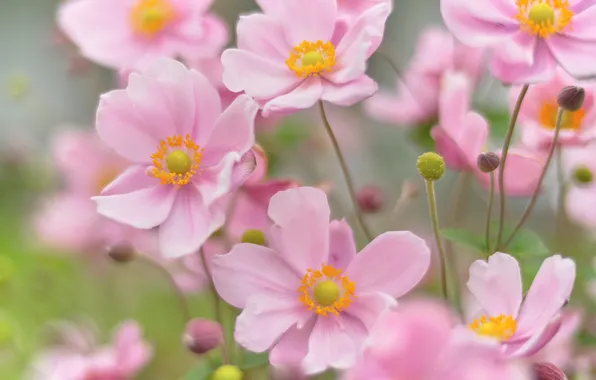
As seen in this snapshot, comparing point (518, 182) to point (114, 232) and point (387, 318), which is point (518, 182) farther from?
point (114, 232)

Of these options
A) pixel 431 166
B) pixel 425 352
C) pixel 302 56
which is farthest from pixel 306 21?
pixel 425 352

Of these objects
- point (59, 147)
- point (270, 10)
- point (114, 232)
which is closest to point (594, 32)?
point (270, 10)

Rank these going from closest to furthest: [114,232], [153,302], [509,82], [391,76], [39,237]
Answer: [509,82] → [114,232] → [39,237] → [153,302] → [391,76]

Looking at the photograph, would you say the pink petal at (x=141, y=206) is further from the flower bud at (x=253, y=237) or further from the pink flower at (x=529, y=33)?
the pink flower at (x=529, y=33)

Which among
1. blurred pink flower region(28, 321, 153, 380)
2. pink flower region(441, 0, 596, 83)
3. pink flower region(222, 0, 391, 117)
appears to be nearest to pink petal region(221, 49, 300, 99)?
pink flower region(222, 0, 391, 117)

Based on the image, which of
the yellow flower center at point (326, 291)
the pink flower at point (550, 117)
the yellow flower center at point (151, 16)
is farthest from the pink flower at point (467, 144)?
the yellow flower center at point (151, 16)

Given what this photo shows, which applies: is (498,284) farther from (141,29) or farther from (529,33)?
(141,29)
